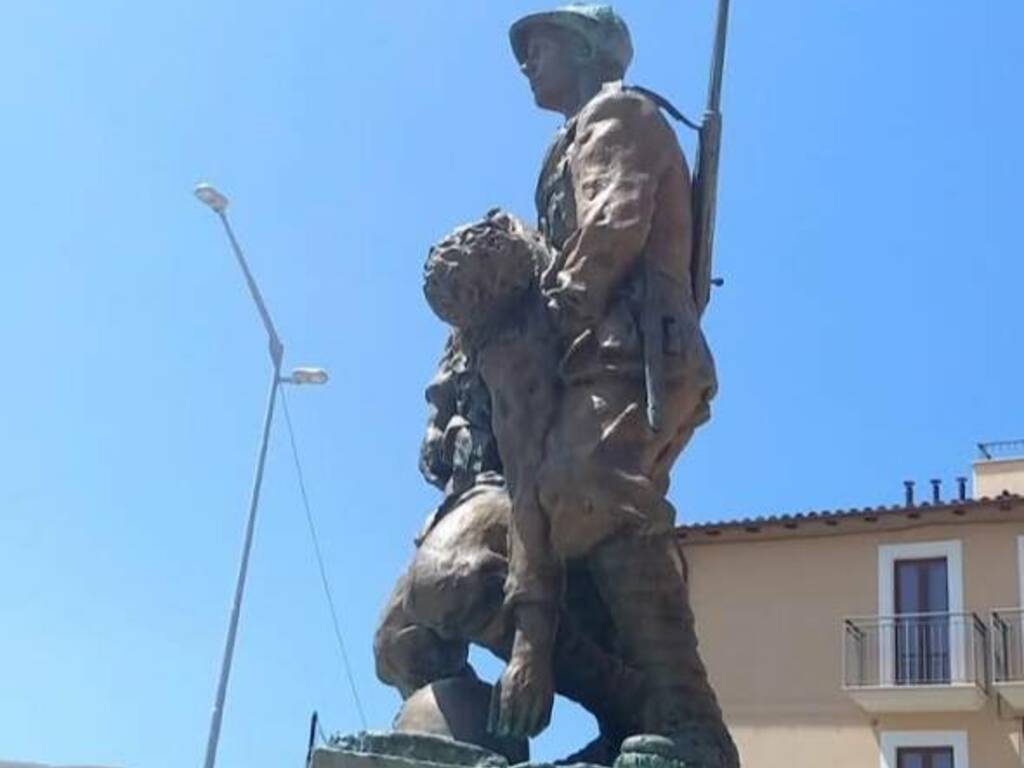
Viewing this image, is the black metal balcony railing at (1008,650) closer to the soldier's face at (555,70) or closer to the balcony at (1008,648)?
the balcony at (1008,648)

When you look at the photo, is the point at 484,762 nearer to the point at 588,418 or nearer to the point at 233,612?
the point at 588,418

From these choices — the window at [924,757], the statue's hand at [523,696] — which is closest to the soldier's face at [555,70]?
the statue's hand at [523,696]

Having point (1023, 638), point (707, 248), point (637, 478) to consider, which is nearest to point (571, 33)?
point (707, 248)

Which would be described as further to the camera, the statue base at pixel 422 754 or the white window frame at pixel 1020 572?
the white window frame at pixel 1020 572

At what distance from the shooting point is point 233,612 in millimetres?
20062

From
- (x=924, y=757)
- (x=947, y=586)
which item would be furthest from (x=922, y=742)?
(x=947, y=586)

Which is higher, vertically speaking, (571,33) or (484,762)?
(571,33)

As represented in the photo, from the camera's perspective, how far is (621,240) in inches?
213

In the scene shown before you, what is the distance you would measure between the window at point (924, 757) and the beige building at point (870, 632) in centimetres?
2

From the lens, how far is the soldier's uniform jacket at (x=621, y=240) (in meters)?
5.33

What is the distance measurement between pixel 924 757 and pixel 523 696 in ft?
97.2

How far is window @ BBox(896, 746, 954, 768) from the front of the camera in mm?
32562

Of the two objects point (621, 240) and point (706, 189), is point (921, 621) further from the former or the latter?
point (621, 240)

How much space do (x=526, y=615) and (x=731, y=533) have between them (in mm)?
30127
